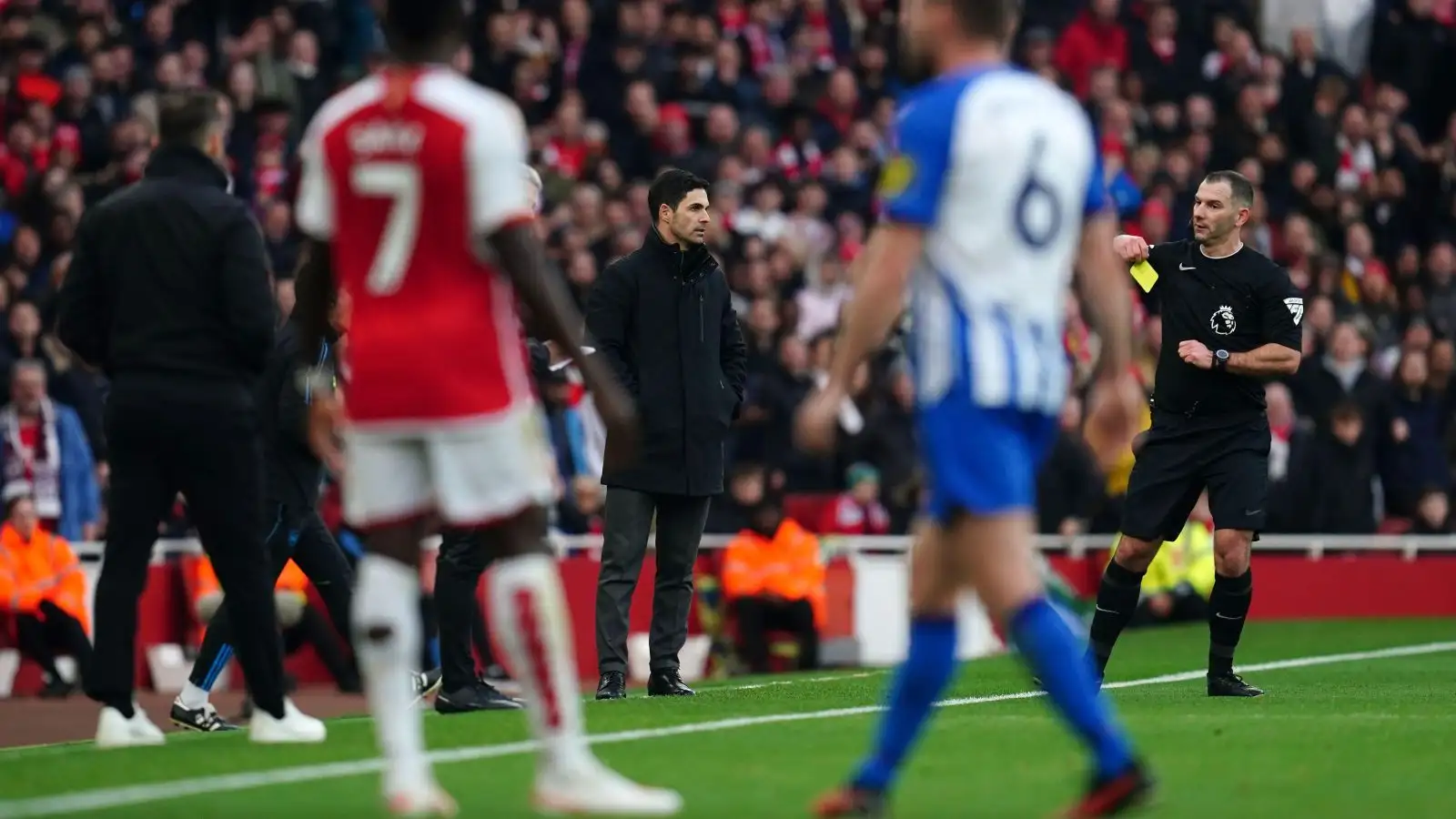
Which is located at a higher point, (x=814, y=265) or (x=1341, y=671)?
(x=814, y=265)

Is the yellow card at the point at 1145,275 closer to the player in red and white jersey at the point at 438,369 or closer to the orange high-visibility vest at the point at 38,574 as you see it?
the player in red and white jersey at the point at 438,369

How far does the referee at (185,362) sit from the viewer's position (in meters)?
9.19

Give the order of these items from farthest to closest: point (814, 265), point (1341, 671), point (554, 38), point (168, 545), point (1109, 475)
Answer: point (554, 38)
point (814, 265)
point (1109, 475)
point (168, 545)
point (1341, 671)

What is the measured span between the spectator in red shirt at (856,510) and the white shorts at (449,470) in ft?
43.6

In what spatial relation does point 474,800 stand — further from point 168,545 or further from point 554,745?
point 168,545

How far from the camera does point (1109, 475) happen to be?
67.7ft

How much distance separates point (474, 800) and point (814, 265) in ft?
51.9

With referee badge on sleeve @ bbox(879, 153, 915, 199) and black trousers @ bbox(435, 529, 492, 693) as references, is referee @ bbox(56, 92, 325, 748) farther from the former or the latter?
referee badge on sleeve @ bbox(879, 153, 915, 199)

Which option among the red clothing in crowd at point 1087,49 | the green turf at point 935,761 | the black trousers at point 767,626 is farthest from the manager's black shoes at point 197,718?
the red clothing in crowd at point 1087,49

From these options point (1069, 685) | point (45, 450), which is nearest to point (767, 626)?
point (45, 450)

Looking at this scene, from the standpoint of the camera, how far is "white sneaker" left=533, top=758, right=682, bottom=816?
6883mm

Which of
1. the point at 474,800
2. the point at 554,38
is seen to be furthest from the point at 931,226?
the point at 554,38

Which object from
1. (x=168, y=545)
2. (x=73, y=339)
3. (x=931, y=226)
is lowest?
(x=168, y=545)

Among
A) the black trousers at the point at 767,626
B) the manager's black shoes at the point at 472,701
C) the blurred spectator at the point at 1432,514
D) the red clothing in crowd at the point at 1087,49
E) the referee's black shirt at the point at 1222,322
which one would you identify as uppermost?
the red clothing in crowd at the point at 1087,49
